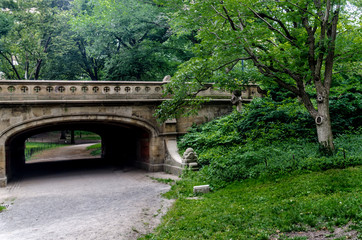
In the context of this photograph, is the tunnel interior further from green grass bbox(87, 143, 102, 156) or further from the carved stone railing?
green grass bbox(87, 143, 102, 156)

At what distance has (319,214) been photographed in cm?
518

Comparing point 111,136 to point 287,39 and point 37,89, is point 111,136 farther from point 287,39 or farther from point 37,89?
point 287,39

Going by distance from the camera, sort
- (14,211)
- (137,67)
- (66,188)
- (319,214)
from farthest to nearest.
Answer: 1. (137,67)
2. (66,188)
3. (14,211)
4. (319,214)

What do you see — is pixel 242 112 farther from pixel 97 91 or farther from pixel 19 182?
pixel 19 182

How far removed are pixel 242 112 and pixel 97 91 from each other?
6741mm

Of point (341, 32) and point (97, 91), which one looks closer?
point (341, 32)

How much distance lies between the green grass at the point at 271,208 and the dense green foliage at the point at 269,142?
23.0 inches

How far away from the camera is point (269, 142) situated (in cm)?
1080

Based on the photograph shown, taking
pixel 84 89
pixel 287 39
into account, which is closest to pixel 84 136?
pixel 84 89

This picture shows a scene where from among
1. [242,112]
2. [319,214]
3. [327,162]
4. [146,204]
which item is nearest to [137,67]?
[242,112]

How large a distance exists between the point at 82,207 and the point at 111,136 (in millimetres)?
14156

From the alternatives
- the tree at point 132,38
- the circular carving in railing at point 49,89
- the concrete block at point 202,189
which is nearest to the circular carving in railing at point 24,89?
the circular carving in railing at point 49,89

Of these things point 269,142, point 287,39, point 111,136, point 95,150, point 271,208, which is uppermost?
point 287,39

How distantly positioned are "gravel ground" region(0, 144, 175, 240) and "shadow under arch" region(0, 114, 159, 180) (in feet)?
5.42
